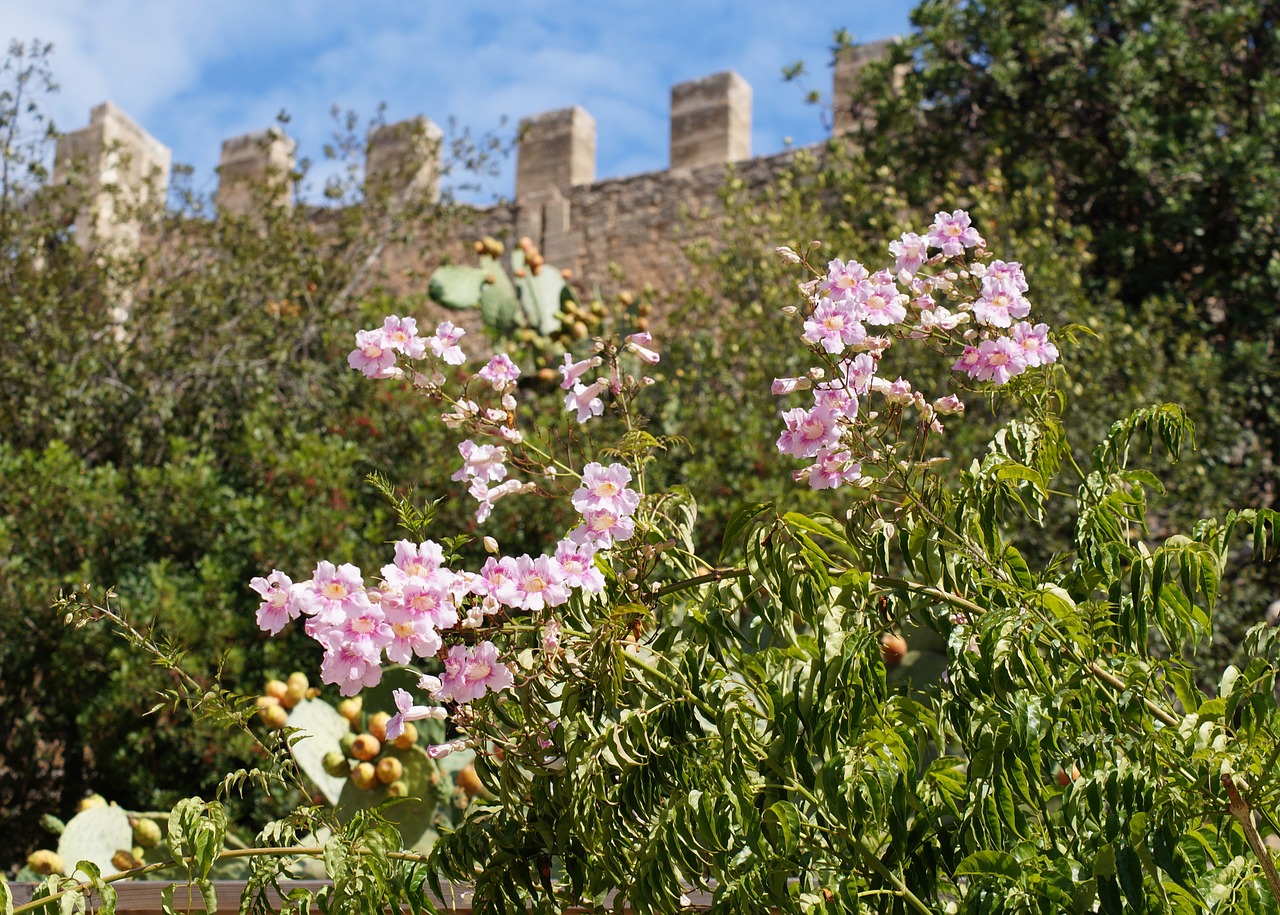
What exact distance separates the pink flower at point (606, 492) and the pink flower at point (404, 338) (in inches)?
16.1

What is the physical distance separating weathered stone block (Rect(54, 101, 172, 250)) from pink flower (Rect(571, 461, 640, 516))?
7.29 metres

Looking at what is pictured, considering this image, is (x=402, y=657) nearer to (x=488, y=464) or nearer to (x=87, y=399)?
(x=488, y=464)

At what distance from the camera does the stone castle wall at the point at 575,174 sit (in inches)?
358

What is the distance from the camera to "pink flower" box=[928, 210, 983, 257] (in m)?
2.21

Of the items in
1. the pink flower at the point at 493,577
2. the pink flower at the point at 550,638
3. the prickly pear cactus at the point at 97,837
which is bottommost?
the prickly pear cactus at the point at 97,837

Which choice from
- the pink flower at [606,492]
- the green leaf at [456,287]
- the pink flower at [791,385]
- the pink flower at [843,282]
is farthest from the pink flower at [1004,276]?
the green leaf at [456,287]

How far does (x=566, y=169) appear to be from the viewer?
396 inches

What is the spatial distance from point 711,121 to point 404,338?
7.73 metres

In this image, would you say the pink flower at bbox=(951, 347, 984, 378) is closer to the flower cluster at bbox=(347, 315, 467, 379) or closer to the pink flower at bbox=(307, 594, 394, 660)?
the flower cluster at bbox=(347, 315, 467, 379)

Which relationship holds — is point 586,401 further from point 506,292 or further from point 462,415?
point 506,292

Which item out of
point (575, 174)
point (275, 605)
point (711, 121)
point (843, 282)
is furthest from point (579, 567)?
point (575, 174)

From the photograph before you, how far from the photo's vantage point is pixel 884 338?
204 centimetres

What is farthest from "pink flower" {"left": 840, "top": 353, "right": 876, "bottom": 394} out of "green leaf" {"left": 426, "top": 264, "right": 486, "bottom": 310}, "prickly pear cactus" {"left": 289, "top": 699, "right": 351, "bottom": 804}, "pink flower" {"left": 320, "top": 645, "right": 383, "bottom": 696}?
"green leaf" {"left": 426, "top": 264, "right": 486, "bottom": 310}

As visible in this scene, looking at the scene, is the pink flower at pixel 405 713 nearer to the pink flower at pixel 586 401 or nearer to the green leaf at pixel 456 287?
the pink flower at pixel 586 401
